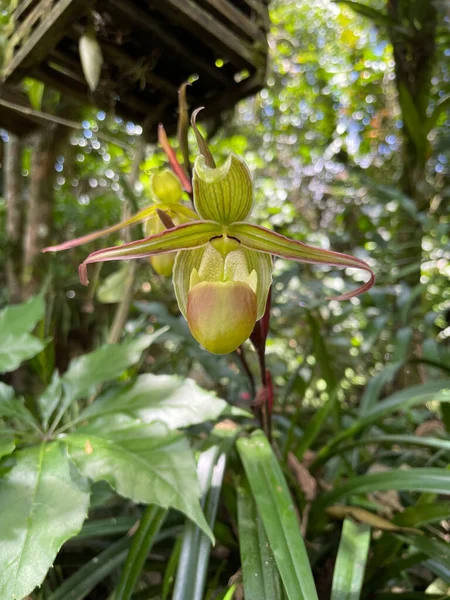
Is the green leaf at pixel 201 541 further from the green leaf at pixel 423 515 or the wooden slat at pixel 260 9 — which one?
the wooden slat at pixel 260 9

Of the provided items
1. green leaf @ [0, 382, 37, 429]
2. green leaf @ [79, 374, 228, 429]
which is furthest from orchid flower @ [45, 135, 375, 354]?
green leaf @ [0, 382, 37, 429]

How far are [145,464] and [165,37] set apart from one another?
30.7 inches

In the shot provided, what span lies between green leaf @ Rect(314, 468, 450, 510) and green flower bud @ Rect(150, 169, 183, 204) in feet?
1.73

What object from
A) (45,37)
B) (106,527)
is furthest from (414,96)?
(106,527)

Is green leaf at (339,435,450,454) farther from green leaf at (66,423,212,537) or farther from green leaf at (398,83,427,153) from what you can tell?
green leaf at (398,83,427,153)

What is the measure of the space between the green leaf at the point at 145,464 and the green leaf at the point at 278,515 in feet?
0.27

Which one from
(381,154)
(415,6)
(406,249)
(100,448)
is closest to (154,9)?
(100,448)

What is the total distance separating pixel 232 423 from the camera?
731mm

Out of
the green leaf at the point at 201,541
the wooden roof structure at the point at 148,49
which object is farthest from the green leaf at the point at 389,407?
the wooden roof structure at the point at 148,49

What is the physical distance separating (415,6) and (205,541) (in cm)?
158

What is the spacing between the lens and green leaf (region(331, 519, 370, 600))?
0.46 m

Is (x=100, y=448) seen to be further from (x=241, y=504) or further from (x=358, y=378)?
(x=358, y=378)

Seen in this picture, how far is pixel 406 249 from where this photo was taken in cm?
144

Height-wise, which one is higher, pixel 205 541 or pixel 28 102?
pixel 28 102
